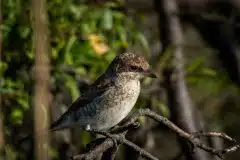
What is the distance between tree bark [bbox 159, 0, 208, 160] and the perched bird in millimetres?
1465

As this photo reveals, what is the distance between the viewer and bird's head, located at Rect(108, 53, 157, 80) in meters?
5.00

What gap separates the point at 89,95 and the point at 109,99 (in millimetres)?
173

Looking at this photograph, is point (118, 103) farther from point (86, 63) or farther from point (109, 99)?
point (86, 63)

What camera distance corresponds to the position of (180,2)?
26.4 ft

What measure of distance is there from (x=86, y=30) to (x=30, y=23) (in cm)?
56

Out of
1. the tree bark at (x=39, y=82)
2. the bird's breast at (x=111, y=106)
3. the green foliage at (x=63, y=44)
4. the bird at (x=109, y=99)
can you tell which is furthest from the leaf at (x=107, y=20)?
the tree bark at (x=39, y=82)

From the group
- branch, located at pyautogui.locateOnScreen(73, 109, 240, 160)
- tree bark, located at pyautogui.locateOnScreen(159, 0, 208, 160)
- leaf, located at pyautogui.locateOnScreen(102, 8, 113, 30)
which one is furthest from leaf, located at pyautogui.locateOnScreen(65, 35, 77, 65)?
branch, located at pyautogui.locateOnScreen(73, 109, 240, 160)

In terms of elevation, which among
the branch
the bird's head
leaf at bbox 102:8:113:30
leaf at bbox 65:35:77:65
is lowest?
the branch

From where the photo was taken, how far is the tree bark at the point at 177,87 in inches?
265

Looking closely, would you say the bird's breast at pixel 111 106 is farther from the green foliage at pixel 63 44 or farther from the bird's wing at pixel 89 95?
the green foliage at pixel 63 44

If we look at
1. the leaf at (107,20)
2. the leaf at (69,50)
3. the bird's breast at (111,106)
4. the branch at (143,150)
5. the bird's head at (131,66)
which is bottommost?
the branch at (143,150)

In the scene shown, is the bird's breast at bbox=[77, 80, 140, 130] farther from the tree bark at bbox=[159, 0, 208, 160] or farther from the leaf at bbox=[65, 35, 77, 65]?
the tree bark at bbox=[159, 0, 208, 160]

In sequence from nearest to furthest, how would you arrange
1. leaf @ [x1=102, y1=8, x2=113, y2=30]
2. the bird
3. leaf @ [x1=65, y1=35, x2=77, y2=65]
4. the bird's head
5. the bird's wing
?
1. the bird's head
2. the bird
3. the bird's wing
4. leaf @ [x1=65, y1=35, x2=77, y2=65]
5. leaf @ [x1=102, y1=8, x2=113, y2=30]

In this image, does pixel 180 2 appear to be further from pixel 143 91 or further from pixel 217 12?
pixel 143 91
